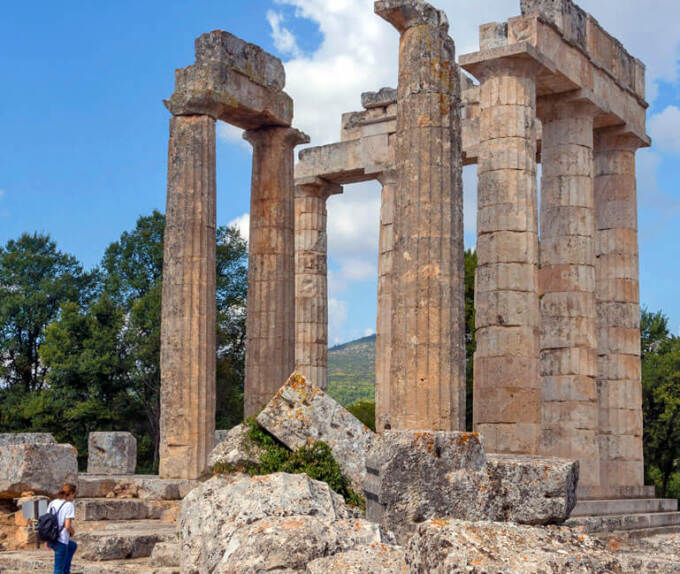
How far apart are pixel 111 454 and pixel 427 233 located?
1242 cm

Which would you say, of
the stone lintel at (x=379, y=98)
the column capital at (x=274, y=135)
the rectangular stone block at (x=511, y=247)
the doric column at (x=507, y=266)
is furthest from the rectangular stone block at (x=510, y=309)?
the stone lintel at (x=379, y=98)

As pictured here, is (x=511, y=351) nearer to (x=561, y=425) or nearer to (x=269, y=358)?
(x=561, y=425)

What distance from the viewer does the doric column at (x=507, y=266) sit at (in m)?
20.4

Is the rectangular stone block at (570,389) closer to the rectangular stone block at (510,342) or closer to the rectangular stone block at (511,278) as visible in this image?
the rectangular stone block at (510,342)

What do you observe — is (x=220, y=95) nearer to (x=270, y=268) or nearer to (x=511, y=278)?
(x=270, y=268)

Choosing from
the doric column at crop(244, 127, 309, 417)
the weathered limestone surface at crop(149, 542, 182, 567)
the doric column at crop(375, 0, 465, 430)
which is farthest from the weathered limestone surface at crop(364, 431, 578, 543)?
the doric column at crop(244, 127, 309, 417)

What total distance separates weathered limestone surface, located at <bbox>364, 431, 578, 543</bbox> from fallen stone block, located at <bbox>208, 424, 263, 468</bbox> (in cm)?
237

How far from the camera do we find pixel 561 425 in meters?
22.8

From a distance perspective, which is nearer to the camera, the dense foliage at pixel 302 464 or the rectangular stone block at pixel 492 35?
the dense foliage at pixel 302 464

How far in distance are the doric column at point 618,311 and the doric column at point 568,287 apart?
270cm

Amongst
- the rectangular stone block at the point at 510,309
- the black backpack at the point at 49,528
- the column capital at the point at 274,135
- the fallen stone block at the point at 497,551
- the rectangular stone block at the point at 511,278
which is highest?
the column capital at the point at 274,135

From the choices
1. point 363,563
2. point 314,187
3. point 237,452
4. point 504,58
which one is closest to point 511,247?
point 504,58

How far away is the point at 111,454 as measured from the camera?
2594 centimetres

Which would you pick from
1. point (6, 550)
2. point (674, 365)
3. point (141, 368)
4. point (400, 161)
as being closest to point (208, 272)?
point (400, 161)
